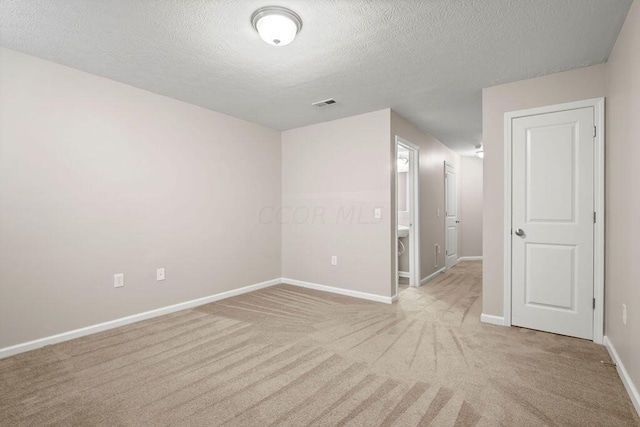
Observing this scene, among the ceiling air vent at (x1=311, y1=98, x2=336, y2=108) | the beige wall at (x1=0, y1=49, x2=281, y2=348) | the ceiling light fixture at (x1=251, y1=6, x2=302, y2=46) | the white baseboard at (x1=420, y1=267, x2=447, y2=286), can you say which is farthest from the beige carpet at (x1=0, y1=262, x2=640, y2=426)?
the ceiling air vent at (x1=311, y1=98, x2=336, y2=108)

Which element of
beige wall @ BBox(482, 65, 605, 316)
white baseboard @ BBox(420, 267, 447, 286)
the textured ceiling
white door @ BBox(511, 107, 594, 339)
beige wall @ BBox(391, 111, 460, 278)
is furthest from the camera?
white baseboard @ BBox(420, 267, 447, 286)

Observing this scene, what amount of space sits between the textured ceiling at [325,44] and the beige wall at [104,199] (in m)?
0.32

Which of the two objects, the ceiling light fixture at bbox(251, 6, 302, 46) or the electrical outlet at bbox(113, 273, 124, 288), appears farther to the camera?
the electrical outlet at bbox(113, 273, 124, 288)

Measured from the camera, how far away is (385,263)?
3.79m

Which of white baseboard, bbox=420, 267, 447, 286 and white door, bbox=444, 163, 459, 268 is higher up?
white door, bbox=444, 163, 459, 268

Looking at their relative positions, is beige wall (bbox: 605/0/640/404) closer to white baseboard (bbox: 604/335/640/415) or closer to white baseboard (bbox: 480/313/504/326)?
white baseboard (bbox: 604/335/640/415)

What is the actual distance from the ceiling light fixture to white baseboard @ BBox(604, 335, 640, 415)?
3.02 m

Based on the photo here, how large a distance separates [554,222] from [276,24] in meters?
2.86

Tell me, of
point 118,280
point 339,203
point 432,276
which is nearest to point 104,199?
point 118,280

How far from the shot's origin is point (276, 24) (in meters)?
1.98

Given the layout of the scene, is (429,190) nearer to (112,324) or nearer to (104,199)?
(104,199)

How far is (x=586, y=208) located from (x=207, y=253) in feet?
12.9

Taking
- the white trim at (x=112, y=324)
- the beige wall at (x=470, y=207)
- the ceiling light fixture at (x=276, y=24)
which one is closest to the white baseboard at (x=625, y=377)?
the ceiling light fixture at (x=276, y=24)

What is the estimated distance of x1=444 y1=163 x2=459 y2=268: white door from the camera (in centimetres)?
593
